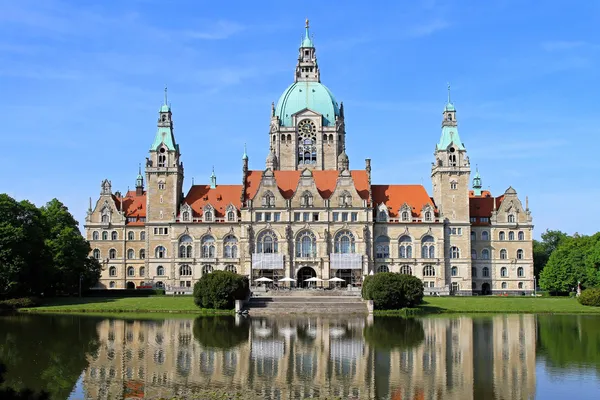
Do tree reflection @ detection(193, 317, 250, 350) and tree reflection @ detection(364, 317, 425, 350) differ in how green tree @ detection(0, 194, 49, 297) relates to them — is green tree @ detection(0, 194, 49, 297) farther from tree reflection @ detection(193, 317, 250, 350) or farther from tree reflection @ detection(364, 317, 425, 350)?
tree reflection @ detection(364, 317, 425, 350)

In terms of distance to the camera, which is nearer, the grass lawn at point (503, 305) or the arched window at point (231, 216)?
the grass lawn at point (503, 305)

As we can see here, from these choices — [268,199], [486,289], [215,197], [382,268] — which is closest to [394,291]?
[382,268]

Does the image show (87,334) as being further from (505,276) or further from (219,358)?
(505,276)

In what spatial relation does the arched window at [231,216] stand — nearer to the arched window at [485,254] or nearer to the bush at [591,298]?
the arched window at [485,254]

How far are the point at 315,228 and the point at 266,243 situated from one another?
6.06 metres

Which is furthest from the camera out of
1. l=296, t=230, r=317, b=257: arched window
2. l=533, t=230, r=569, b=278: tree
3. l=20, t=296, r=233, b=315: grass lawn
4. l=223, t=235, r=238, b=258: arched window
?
l=533, t=230, r=569, b=278: tree

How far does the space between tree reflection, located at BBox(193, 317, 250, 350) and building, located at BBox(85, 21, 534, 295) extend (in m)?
28.0

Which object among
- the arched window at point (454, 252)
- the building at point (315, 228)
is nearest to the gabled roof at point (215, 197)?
the building at point (315, 228)

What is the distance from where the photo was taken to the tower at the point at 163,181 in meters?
91.9

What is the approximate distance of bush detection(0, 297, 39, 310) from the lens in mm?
66562

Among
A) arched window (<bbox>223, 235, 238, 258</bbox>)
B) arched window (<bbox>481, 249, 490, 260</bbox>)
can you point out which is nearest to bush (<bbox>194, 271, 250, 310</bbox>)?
arched window (<bbox>223, 235, 238, 258</bbox>)

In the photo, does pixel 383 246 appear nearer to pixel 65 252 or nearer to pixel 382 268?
pixel 382 268

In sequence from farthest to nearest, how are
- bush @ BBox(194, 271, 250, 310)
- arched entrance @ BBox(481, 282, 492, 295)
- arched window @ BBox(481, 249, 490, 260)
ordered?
arched window @ BBox(481, 249, 490, 260), arched entrance @ BBox(481, 282, 492, 295), bush @ BBox(194, 271, 250, 310)

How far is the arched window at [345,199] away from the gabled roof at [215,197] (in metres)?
12.8
